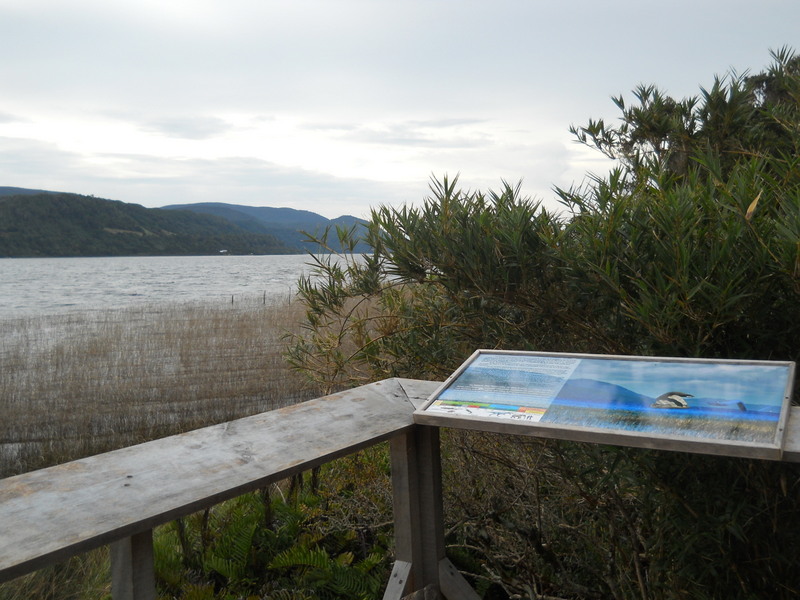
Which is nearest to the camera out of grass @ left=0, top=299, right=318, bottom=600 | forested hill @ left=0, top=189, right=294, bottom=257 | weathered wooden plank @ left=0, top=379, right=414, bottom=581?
weathered wooden plank @ left=0, top=379, right=414, bottom=581

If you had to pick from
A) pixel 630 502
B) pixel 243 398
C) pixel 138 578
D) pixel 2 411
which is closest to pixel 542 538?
pixel 630 502

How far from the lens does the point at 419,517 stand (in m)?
1.91

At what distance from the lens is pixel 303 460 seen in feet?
4.72

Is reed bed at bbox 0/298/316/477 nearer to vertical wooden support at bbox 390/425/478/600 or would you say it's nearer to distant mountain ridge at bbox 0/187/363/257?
vertical wooden support at bbox 390/425/478/600

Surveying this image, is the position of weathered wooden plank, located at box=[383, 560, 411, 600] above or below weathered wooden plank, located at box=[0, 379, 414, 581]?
below

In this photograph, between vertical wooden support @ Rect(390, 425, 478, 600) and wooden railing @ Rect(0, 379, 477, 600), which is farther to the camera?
vertical wooden support @ Rect(390, 425, 478, 600)

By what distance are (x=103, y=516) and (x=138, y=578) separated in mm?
146

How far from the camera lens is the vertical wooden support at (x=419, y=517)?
1861 mm

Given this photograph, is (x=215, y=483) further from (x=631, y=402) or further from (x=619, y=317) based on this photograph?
(x=619, y=317)

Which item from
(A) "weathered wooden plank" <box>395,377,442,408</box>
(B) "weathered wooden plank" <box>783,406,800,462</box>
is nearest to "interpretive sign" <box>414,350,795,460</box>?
(B) "weathered wooden plank" <box>783,406,800,462</box>

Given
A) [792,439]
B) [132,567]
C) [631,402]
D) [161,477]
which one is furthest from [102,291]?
[792,439]

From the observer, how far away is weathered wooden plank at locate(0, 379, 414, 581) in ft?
3.56

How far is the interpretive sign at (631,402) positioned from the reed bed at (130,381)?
21.7 ft

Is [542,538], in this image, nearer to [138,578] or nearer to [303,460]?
[303,460]
